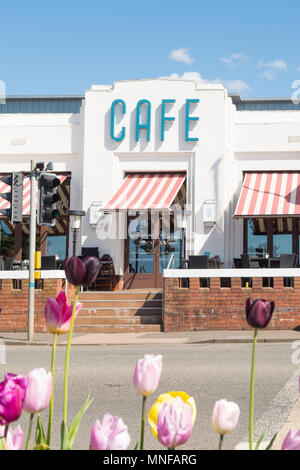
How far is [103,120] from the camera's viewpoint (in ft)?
75.2

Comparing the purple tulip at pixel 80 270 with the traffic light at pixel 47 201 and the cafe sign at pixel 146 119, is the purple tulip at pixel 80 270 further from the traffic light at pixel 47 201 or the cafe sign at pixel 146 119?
the cafe sign at pixel 146 119

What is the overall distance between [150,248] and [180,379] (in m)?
14.0

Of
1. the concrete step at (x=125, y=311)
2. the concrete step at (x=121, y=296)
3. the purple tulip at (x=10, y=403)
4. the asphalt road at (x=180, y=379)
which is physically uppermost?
the concrete step at (x=121, y=296)

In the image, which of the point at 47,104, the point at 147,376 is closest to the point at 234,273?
the point at 147,376

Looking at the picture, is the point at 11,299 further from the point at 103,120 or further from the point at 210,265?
the point at 103,120

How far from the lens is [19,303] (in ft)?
58.8

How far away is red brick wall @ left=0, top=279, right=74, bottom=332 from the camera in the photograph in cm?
1772

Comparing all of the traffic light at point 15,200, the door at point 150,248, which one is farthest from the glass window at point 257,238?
Answer: the traffic light at point 15,200

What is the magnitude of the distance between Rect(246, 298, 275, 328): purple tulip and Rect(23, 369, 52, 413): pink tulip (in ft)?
1.97

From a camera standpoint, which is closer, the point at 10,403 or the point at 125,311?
the point at 10,403

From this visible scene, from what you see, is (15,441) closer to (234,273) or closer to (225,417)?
(225,417)

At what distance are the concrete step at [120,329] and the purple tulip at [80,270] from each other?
1553 cm

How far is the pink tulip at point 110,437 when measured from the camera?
1470mm

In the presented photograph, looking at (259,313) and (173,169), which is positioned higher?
(173,169)
